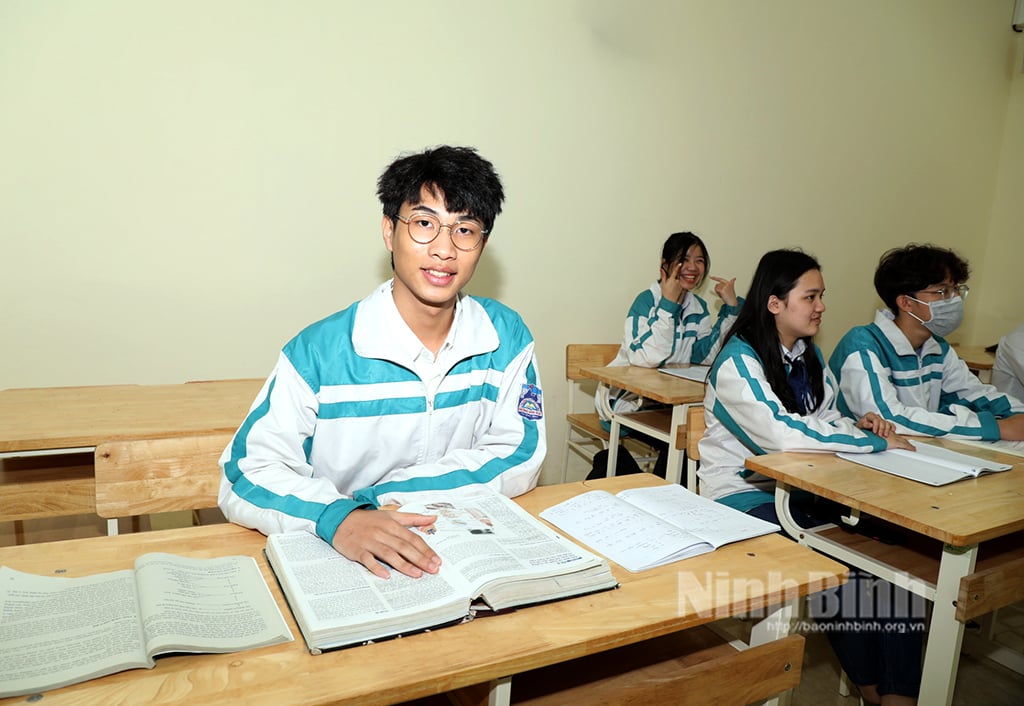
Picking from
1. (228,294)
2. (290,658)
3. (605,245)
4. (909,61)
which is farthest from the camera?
(909,61)

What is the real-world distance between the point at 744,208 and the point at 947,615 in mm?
2845

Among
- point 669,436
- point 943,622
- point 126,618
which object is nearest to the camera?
point 126,618

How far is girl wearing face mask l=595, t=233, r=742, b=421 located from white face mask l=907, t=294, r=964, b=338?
1.12 meters

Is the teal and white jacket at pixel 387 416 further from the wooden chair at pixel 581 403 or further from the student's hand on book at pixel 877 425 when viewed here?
the wooden chair at pixel 581 403

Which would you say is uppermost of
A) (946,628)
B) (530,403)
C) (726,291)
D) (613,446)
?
(726,291)

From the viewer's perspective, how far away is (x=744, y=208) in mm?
3895

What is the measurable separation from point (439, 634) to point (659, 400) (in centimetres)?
197

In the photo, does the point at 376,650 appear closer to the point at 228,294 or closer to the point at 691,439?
the point at 691,439

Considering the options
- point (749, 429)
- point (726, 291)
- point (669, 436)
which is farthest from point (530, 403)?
point (726, 291)

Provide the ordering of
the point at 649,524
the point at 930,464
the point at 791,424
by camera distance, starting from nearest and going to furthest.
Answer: the point at 649,524 → the point at 930,464 → the point at 791,424

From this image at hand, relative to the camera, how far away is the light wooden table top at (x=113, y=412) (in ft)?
5.93

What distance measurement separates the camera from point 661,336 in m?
3.31

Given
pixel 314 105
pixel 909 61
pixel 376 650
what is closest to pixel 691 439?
pixel 376 650

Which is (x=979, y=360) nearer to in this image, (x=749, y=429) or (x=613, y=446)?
(x=613, y=446)
